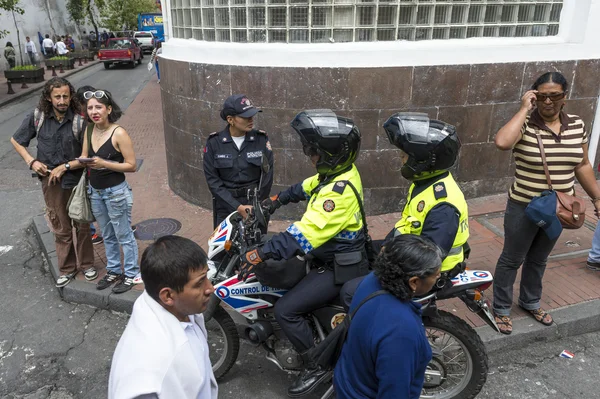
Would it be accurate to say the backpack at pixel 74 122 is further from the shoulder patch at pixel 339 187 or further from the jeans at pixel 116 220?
the shoulder patch at pixel 339 187

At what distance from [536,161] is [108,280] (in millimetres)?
3906

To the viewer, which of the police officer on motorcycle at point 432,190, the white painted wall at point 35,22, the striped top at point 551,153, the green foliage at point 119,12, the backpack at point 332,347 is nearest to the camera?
the backpack at point 332,347

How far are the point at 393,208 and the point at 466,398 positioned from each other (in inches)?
126

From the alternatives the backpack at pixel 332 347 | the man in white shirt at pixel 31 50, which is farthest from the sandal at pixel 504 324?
the man in white shirt at pixel 31 50

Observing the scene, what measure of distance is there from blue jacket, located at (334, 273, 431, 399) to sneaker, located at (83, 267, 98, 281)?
134 inches

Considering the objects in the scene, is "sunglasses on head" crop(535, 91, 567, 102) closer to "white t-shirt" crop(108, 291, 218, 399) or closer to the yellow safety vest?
the yellow safety vest

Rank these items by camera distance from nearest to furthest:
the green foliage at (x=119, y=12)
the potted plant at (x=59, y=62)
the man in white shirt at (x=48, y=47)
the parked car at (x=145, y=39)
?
the potted plant at (x=59, y=62), the man in white shirt at (x=48, y=47), the parked car at (x=145, y=39), the green foliage at (x=119, y=12)

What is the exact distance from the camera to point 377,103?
5.55 metres

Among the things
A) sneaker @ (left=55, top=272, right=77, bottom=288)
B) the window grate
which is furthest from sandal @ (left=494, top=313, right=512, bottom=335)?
sneaker @ (left=55, top=272, right=77, bottom=288)

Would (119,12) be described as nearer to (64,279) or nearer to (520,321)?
(64,279)

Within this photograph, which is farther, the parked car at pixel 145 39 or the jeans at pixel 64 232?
the parked car at pixel 145 39

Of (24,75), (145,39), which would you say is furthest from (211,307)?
(145,39)

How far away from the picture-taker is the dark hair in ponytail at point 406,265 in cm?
198

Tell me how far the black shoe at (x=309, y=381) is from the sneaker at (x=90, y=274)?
2589 millimetres
